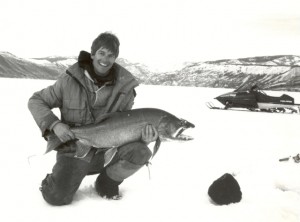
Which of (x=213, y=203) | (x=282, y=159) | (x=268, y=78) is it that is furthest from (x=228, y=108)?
(x=268, y=78)

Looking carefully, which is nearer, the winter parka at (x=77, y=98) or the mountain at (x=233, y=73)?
the winter parka at (x=77, y=98)

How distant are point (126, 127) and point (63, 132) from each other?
0.50 meters

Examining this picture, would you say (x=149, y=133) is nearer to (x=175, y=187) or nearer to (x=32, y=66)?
(x=175, y=187)

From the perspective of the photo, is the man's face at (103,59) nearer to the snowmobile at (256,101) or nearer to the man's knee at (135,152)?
the man's knee at (135,152)

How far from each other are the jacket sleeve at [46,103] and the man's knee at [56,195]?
0.46m

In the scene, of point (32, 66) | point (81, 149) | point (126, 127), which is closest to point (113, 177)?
point (81, 149)

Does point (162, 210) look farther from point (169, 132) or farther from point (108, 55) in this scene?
point (108, 55)

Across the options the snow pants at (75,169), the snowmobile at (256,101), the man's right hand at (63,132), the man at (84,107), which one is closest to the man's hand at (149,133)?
the man at (84,107)

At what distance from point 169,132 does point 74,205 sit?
1009 millimetres

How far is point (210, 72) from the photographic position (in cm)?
16138

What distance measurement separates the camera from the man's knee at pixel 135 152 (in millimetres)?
3434

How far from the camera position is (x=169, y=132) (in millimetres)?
3158

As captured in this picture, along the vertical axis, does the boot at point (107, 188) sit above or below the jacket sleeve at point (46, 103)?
below

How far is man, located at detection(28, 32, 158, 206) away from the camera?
3.27 m
